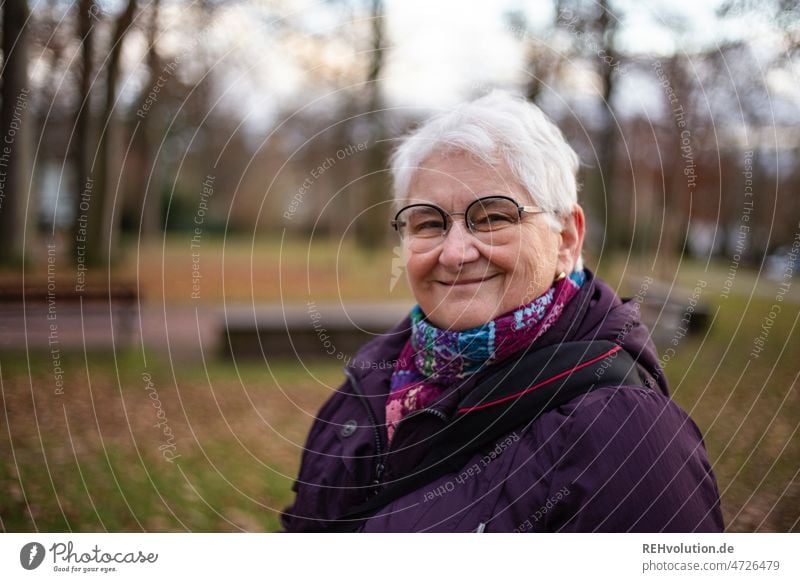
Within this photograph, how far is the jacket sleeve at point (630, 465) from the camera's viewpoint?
1387mm

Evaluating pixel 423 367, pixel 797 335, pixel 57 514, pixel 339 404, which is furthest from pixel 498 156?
pixel 797 335

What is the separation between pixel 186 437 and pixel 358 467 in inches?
124

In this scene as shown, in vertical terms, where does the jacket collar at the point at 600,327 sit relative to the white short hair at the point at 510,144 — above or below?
below

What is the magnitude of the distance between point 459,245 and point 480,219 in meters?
0.08

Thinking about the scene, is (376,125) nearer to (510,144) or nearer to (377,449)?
(510,144)

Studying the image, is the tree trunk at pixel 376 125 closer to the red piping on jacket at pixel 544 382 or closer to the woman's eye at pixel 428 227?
the woman's eye at pixel 428 227

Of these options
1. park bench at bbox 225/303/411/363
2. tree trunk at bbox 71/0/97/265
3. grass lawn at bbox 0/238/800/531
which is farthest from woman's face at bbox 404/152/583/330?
park bench at bbox 225/303/411/363

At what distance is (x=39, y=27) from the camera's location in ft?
11.3

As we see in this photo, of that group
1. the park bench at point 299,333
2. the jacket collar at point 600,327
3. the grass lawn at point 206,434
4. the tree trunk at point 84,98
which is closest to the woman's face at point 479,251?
the jacket collar at point 600,327

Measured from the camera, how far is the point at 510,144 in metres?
1.61

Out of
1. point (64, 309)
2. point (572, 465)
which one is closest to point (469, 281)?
point (572, 465)

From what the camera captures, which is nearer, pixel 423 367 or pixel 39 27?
pixel 423 367
